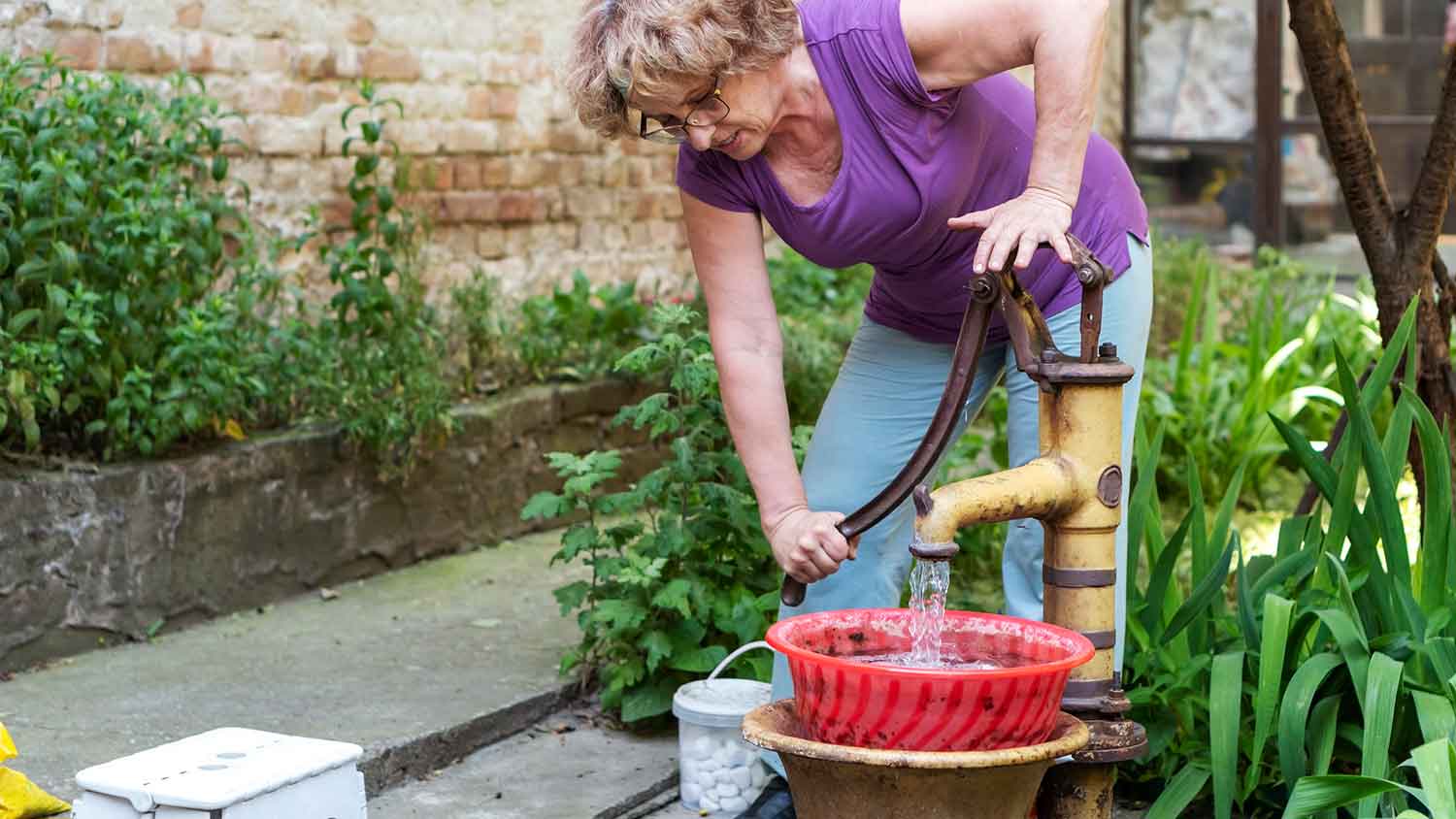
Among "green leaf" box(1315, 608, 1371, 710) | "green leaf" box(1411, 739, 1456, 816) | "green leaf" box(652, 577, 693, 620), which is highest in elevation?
"green leaf" box(1315, 608, 1371, 710)

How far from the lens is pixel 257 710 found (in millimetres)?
3486

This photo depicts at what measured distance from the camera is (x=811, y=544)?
236 cm

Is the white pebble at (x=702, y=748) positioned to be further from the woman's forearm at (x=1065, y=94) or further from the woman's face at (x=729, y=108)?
the woman's forearm at (x=1065, y=94)

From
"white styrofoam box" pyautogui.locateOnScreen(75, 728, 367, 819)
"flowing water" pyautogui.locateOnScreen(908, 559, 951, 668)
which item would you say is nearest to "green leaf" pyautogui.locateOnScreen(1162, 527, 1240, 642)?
"flowing water" pyautogui.locateOnScreen(908, 559, 951, 668)

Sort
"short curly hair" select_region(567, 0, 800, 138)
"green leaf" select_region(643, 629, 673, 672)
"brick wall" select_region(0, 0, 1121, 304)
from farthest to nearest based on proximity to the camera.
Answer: "brick wall" select_region(0, 0, 1121, 304), "green leaf" select_region(643, 629, 673, 672), "short curly hair" select_region(567, 0, 800, 138)

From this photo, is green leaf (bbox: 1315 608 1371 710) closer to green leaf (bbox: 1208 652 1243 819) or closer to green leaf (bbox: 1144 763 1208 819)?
green leaf (bbox: 1208 652 1243 819)

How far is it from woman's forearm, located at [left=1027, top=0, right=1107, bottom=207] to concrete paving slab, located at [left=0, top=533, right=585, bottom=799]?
166 centimetres

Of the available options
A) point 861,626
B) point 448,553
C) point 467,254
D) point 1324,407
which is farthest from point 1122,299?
point 1324,407

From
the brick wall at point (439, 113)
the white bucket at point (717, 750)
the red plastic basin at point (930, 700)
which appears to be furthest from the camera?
the brick wall at point (439, 113)

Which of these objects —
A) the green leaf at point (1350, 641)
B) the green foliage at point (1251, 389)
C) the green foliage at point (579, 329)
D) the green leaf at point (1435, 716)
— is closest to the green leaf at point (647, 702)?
the green leaf at point (1350, 641)

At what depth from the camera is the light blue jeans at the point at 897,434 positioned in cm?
273

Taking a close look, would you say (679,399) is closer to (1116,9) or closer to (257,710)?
(257,710)

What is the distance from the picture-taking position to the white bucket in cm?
315

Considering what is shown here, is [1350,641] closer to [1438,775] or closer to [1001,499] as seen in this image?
[1438,775]
